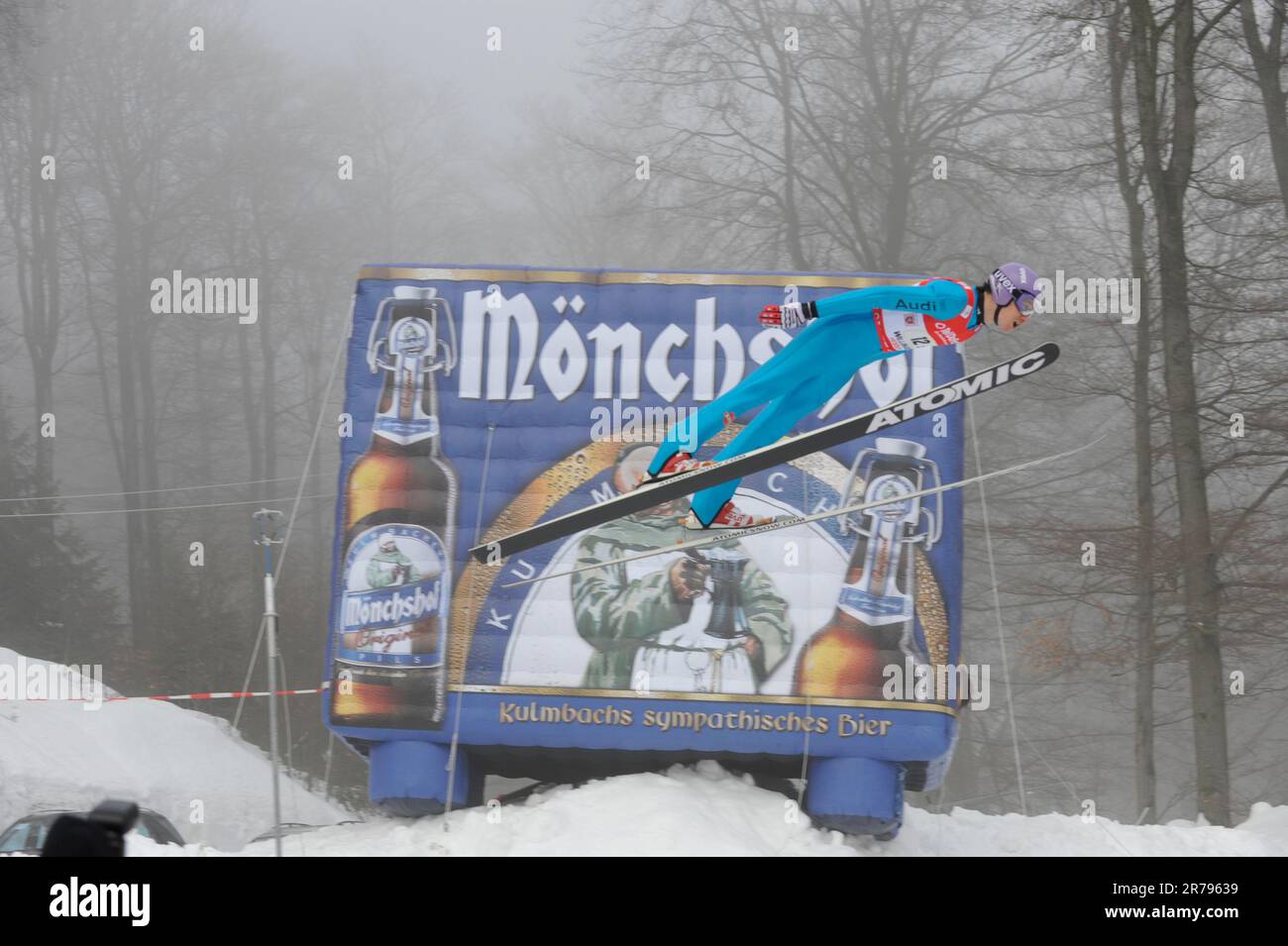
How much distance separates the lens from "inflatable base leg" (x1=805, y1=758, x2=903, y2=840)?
9.01 metres

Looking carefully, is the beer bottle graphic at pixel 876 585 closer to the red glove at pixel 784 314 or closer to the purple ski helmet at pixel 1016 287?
the purple ski helmet at pixel 1016 287

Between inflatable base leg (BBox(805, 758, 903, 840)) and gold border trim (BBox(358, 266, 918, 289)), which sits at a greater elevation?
gold border trim (BBox(358, 266, 918, 289))

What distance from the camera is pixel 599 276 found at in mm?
9633

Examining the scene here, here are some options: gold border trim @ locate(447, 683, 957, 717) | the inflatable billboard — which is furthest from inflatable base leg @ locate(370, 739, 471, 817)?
gold border trim @ locate(447, 683, 957, 717)

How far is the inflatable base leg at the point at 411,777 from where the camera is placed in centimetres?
923

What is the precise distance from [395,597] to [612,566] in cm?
156

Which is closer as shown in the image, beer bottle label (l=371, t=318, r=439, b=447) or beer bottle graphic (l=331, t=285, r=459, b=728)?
beer bottle graphic (l=331, t=285, r=459, b=728)

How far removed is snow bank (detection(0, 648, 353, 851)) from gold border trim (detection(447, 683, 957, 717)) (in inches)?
197

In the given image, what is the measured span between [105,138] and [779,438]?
19.9 metres

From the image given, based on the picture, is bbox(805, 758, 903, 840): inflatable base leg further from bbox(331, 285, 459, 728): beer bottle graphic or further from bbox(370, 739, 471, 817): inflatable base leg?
bbox(331, 285, 459, 728): beer bottle graphic

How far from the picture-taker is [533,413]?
955 centimetres
